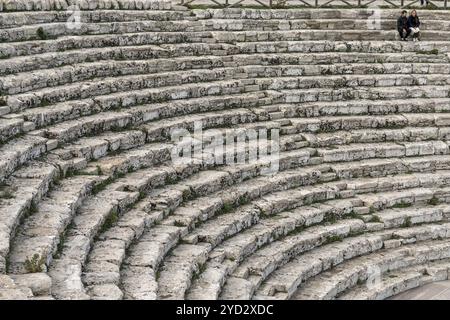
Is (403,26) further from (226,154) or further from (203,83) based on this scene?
(226,154)

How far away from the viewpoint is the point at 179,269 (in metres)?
10.8

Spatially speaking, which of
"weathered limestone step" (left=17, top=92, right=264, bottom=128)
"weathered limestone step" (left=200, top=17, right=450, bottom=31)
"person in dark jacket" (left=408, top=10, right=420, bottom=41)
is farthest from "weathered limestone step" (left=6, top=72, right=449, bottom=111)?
"weathered limestone step" (left=200, top=17, right=450, bottom=31)

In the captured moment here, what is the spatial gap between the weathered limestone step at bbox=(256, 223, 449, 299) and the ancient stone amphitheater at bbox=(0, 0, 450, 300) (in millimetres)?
34

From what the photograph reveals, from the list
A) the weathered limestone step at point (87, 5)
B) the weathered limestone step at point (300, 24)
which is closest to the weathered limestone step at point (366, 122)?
the weathered limestone step at point (300, 24)

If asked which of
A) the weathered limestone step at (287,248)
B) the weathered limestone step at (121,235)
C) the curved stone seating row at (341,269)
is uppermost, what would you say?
the weathered limestone step at (121,235)

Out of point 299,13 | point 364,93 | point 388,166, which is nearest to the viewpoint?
point 388,166

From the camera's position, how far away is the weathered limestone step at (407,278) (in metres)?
12.9

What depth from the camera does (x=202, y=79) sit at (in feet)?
51.5

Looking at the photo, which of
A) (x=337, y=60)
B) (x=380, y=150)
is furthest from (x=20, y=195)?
(x=337, y=60)

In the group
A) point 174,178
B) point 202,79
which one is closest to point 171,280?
point 174,178

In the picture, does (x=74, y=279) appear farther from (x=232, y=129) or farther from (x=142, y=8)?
(x=142, y=8)

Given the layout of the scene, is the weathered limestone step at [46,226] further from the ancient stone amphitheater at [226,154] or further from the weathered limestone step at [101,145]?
the weathered limestone step at [101,145]

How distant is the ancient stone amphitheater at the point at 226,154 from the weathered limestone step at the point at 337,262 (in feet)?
0.11

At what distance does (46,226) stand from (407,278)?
5873mm
